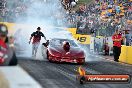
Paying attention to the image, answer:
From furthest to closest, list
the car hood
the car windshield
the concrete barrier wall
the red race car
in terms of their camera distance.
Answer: the concrete barrier wall, the car windshield, the car hood, the red race car

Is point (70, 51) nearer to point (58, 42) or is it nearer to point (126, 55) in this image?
point (58, 42)

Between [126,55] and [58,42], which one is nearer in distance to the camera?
[58,42]

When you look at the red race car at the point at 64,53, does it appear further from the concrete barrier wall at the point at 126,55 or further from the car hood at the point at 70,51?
the concrete barrier wall at the point at 126,55

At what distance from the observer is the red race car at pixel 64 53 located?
18797mm

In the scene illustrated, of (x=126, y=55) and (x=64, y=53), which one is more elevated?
(x=64, y=53)

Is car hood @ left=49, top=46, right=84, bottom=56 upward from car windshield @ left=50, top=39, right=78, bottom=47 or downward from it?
downward

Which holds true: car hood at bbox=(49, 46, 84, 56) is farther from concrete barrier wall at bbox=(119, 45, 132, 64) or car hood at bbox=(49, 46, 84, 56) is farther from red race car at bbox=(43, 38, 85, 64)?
concrete barrier wall at bbox=(119, 45, 132, 64)

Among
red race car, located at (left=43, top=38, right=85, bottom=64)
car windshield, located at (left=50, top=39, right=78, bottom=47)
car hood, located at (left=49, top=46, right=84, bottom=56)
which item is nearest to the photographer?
red race car, located at (left=43, top=38, right=85, bottom=64)

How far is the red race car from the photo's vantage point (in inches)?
740

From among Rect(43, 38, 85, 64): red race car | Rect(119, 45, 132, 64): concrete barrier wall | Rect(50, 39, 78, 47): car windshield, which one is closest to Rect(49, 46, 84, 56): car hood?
Rect(43, 38, 85, 64): red race car

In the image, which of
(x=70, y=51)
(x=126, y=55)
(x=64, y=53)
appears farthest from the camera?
(x=126, y=55)

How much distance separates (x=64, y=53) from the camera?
18.9 m

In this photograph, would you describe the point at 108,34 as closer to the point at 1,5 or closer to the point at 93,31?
the point at 93,31

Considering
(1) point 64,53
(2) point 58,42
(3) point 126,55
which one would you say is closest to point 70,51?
(1) point 64,53
